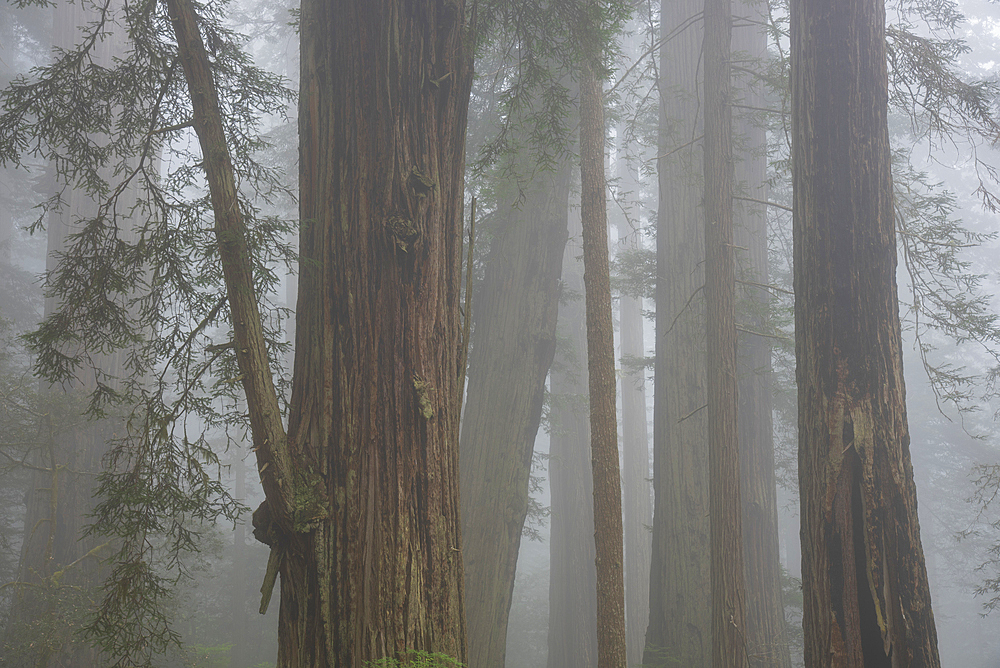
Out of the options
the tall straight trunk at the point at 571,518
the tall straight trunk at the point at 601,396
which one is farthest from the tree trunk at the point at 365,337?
the tall straight trunk at the point at 571,518

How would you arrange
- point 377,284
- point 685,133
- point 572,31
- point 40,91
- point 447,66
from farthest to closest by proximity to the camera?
point 685,133, point 572,31, point 40,91, point 447,66, point 377,284

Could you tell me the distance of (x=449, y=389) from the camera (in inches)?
116

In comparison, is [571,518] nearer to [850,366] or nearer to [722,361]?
[722,361]

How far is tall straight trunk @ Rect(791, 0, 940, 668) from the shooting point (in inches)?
129

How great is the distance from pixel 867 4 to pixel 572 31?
189 cm

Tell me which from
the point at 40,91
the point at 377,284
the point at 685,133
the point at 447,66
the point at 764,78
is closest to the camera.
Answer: the point at 377,284

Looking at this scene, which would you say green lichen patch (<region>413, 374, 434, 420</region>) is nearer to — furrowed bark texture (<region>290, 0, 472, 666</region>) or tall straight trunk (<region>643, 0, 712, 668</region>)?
furrowed bark texture (<region>290, 0, 472, 666</region>)

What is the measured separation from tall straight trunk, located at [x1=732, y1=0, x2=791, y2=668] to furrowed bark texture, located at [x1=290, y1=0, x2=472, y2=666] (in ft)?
16.6

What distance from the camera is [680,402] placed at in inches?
316

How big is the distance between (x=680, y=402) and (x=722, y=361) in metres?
2.50

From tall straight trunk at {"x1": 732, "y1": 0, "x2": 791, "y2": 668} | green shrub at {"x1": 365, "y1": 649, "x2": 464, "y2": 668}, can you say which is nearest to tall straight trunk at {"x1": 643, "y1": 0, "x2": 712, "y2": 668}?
tall straight trunk at {"x1": 732, "y1": 0, "x2": 791, "y2": 668}

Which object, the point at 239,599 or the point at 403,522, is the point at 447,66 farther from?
the point at 239,599

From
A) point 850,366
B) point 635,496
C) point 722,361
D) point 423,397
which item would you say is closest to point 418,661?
point 423,397

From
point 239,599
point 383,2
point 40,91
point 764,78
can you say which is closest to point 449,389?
point 383,2
